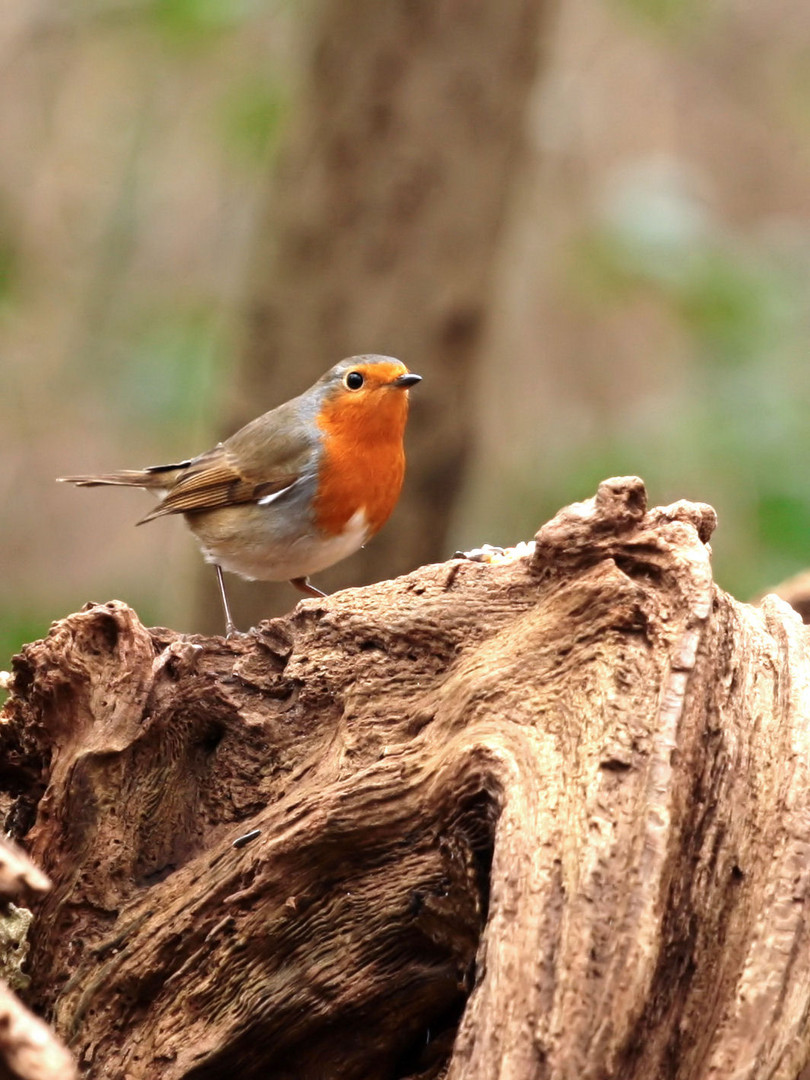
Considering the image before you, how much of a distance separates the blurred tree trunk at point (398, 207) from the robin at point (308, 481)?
1730 mm

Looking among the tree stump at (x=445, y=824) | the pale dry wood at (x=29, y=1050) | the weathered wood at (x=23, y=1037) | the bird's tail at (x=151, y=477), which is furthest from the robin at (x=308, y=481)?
the pale dry wood at (x=29, y=1050)

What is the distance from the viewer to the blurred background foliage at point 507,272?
592 centimetres

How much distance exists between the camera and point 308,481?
421 cm

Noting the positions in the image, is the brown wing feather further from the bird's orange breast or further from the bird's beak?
the bird's beak

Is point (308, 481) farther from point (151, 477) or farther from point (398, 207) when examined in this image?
point (398, 207)

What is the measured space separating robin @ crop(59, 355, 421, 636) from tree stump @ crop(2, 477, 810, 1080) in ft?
4.83

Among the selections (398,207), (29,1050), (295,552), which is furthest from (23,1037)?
(398,207)

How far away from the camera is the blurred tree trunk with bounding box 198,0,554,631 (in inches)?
239

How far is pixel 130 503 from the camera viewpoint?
971cm

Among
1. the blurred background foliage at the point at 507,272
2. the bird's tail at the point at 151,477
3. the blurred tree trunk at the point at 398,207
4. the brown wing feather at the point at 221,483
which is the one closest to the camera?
the brown wing feather at the point at 221,483

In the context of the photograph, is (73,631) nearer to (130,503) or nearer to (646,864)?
(646,864)

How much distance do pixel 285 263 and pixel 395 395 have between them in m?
2.09

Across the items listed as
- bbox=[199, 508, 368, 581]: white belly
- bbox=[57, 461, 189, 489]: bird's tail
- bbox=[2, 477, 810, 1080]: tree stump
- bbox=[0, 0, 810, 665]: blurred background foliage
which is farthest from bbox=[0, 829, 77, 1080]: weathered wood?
bbox=[0, 0, 810, 665]: blurred background foliage

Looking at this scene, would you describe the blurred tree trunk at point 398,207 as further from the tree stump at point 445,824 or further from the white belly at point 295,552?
the tree stump at point 445,824
